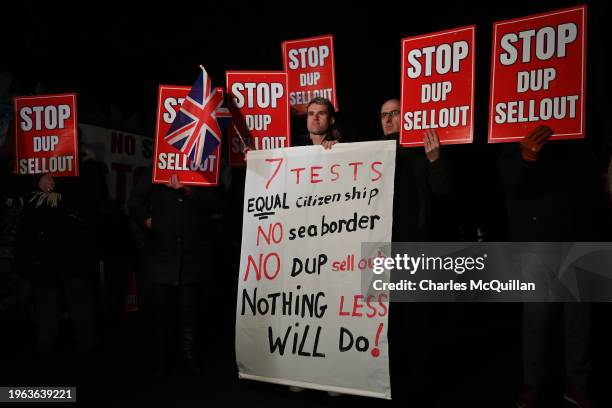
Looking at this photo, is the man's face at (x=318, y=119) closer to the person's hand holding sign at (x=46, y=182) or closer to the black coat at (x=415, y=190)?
the black coat at (x=415, y=190)

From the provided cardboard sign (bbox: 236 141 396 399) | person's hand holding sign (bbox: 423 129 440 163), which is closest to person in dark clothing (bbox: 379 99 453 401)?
person's hand holding sign (bbox: 423 129 440 163)

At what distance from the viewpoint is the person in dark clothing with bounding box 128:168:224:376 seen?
427cm

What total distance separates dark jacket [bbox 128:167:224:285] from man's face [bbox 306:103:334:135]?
42.4 inches

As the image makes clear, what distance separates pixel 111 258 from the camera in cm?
675

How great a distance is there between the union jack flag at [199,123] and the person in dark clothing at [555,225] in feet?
6.54

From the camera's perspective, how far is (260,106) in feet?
14.5

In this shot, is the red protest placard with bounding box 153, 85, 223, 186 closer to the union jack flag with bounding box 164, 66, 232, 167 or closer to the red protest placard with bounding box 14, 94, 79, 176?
the union jack flag with bounding box 164, 66, 232, 167

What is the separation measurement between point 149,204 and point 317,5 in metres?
7.49

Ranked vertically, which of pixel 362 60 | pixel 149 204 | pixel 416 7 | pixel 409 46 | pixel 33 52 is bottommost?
pixel 149 204

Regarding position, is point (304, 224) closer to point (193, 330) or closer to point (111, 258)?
point (193, 330)

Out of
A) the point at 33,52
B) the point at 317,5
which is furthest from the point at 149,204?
the point at 317,5

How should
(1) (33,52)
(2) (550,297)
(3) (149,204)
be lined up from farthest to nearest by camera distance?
1. (1) (33,52)
2. (3) (149,204)
3. (2) (550,297)

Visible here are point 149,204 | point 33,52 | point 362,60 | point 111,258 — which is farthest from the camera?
point 362,60

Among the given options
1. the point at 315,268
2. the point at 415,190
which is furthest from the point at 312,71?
the point at 315,268
